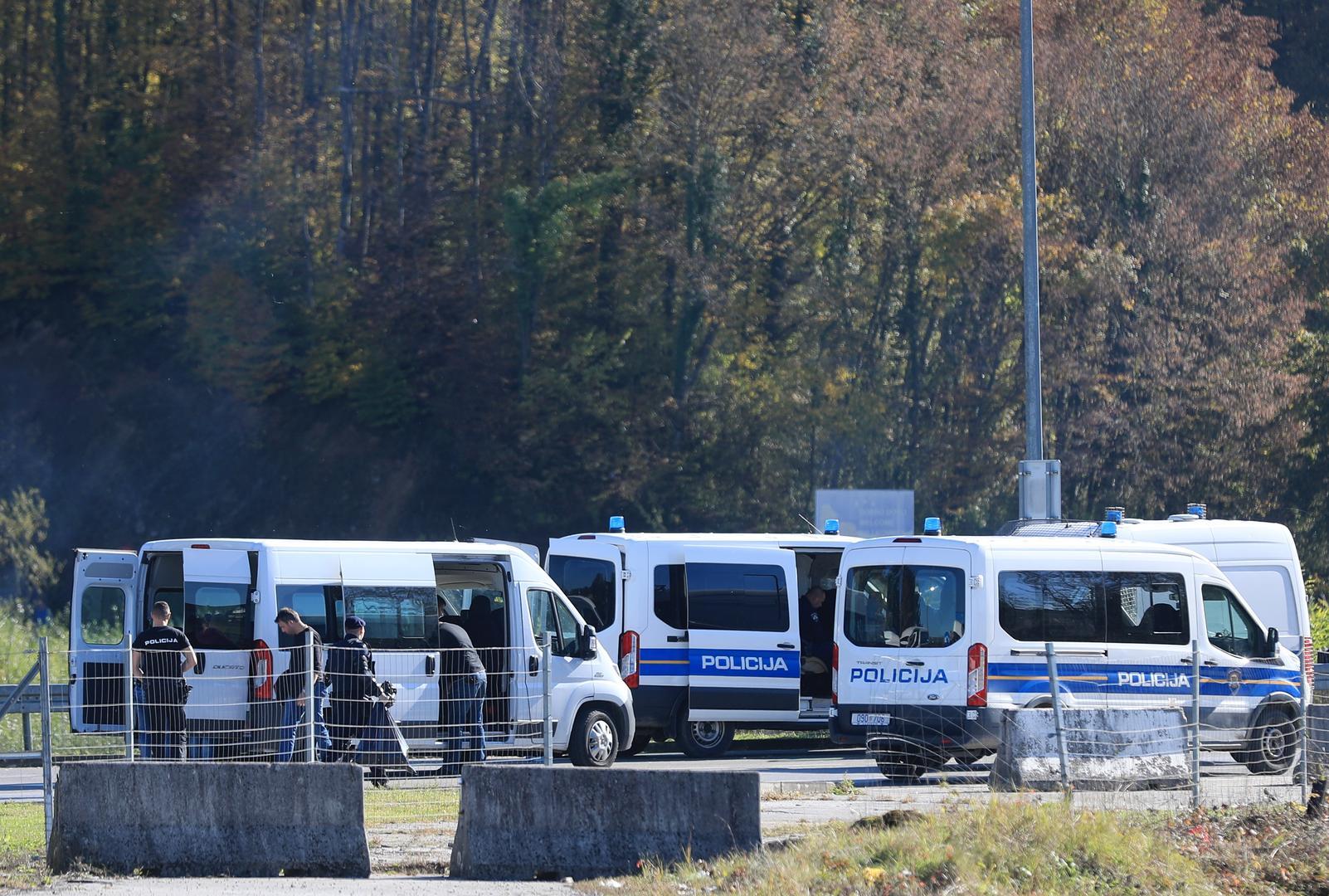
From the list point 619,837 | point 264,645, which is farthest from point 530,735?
point 619,837

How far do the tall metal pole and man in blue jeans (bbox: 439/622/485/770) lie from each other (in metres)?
10.2

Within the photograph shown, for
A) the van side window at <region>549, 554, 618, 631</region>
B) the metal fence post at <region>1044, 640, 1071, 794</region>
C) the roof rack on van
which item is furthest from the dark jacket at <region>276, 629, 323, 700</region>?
the roof rack on van

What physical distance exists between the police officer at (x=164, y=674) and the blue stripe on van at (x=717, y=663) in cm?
565

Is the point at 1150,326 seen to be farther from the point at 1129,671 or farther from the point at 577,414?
the point at 1129,671

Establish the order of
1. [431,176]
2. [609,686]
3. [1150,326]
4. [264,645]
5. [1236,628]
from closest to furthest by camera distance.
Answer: [264,645] → [609,686] → [1236,628] → [1150,326] → [431,176]

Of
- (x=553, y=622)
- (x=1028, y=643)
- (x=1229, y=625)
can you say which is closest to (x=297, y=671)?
(x=553, y=622)

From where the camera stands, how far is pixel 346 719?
44.3 ft

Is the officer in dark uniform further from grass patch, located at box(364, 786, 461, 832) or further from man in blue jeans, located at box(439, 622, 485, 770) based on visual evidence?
man in blue jeans, located at box(439, 622, 485, 770)

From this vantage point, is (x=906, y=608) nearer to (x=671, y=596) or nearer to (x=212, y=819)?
(x=671, y=596)

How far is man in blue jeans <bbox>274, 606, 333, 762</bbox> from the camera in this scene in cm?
1271

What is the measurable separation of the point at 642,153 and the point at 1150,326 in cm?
1241

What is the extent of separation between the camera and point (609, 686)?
52.3ft

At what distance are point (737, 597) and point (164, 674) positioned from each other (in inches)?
263

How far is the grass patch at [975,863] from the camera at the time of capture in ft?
28.1
